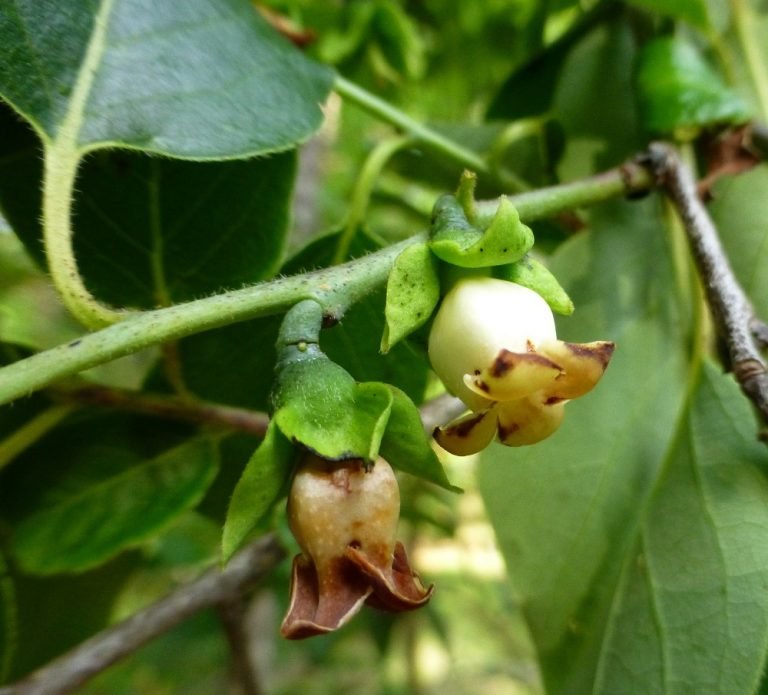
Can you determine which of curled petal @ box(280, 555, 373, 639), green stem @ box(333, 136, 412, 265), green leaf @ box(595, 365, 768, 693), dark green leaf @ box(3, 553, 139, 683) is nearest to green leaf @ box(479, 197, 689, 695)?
green leaf @ box(595, 365, 768, 693)

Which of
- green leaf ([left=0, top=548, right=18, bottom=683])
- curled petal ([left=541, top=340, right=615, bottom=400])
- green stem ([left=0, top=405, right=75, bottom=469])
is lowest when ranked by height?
green leaf ([left=0, top=548, right=18, bottom=683])

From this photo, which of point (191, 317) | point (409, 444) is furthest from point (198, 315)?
point (409, 444)

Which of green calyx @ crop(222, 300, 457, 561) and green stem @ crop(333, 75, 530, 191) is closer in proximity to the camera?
green calyx @ crop(222, 300, 457, 561)

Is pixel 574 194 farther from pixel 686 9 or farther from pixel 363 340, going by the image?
pixel 686 9

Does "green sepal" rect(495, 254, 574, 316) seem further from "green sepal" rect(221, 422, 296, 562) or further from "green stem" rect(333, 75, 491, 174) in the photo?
"green stem" rect(333, 75, 491, 174)

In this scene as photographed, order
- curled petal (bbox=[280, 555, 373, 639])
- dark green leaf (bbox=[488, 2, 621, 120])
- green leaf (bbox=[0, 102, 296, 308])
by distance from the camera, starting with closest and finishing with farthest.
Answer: curled petal (bbox=[280, 555, 373, 639]), green leaf (bbox=[0, 102, 296, 308]), dark green leaf (bbox=[488, 2, 621, 120])

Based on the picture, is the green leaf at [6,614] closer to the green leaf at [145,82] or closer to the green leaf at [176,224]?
the green leaf at [176,224]

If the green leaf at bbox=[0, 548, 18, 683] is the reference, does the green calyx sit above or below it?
above

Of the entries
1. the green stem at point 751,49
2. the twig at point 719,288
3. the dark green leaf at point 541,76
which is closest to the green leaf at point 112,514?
the twig at point 719,288
